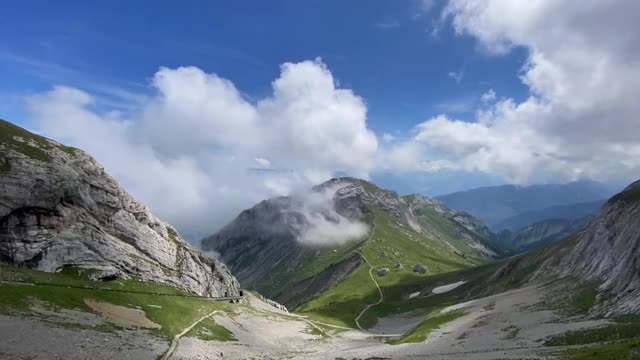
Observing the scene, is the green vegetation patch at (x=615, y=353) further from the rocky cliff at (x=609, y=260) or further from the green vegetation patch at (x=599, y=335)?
the rocky cliff at (x=609, y=260)

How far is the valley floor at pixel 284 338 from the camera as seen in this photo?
64.7 m

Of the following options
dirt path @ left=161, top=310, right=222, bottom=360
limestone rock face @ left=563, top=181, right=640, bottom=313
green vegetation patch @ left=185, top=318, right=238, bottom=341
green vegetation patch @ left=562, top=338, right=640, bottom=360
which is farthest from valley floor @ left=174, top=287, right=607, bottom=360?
limestone rock face @ left=563, top=181, right=640, bottom=313

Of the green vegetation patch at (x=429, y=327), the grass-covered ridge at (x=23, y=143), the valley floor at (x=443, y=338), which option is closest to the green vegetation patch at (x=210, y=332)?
the valley floor at (x=443, y=338)

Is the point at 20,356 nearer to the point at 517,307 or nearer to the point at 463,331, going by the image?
the point at 463,331

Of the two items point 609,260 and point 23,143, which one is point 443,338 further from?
point 23,143

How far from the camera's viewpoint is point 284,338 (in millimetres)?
125375

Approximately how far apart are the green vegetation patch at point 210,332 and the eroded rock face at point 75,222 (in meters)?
30.1

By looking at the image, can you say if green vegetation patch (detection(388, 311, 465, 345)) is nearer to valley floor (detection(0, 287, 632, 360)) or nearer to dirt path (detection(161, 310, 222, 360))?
valley floor (detection(0, 287, 632, 360))

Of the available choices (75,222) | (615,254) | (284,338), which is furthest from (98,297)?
(615,254)

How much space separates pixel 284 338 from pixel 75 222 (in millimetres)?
64150

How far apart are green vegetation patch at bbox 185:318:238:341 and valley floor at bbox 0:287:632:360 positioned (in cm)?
32

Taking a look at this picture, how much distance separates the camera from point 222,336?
357 feet

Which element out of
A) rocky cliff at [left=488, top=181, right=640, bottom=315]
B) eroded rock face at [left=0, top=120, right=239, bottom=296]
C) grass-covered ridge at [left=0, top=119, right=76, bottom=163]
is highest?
grass-covered ridge at [left=0, top=119, right=76, bottom=163]

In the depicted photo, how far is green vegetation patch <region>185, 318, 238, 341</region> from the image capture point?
103 metres
